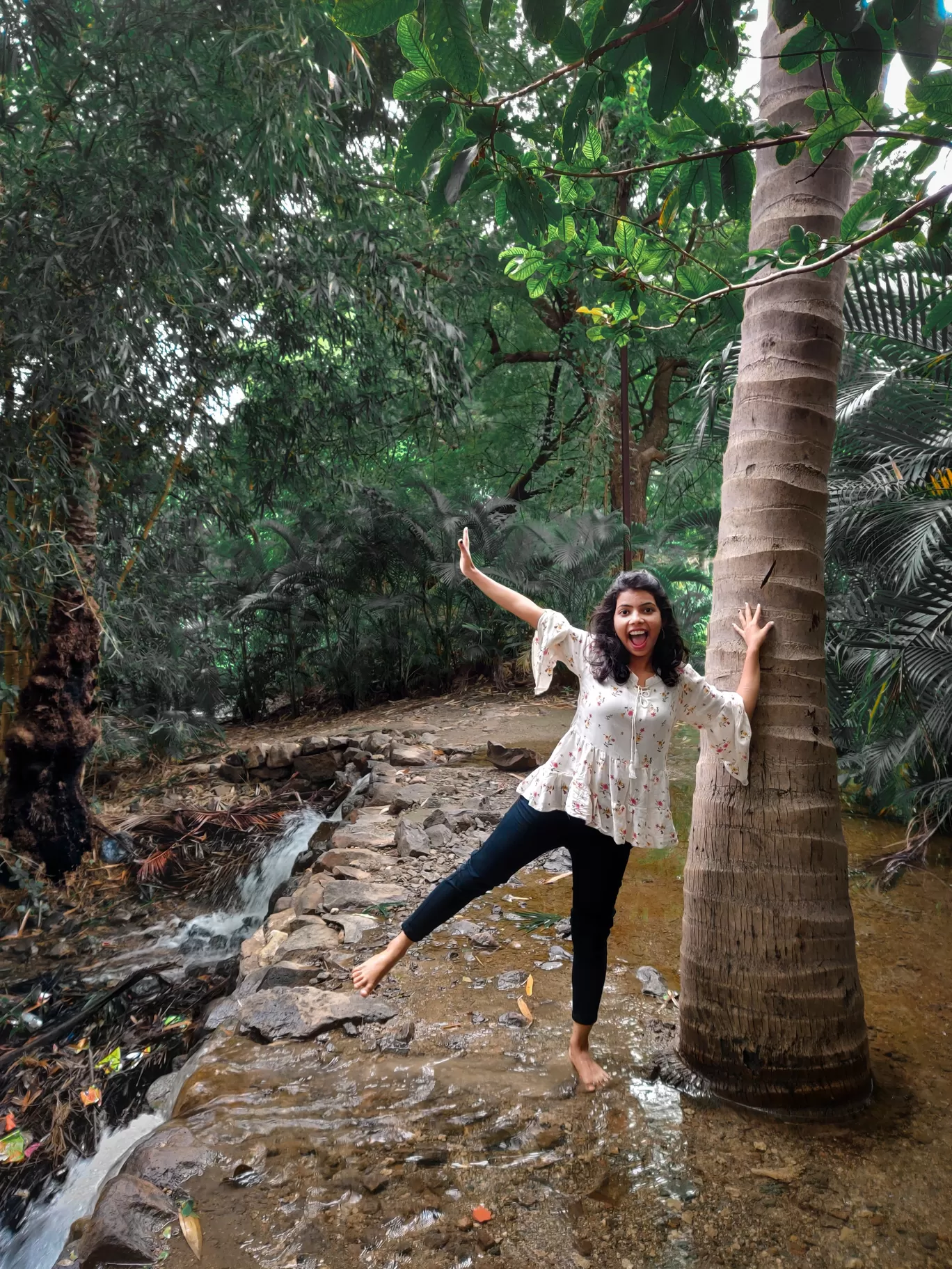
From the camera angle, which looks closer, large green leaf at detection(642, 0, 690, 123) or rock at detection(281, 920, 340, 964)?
large green leaf at detection(642, 0, 690, 123)

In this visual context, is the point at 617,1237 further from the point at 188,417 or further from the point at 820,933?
the point at 188,417

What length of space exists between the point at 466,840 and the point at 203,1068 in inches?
90.1

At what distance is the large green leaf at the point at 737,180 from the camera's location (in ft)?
4.78

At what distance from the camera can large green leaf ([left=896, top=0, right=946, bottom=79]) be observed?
3.22 ft

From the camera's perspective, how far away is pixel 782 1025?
7.02 ft

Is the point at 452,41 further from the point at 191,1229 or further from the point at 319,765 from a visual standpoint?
the point at 319,765

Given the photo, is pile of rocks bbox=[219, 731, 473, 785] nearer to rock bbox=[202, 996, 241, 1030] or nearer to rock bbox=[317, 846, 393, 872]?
rock bbox=[317, 846, 393, 872]

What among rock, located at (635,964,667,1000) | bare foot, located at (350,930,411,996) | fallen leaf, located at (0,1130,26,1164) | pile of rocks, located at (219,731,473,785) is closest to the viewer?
bare foot, located at (350,930,411,996)

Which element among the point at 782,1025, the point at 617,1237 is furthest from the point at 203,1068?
the point at 782,1025

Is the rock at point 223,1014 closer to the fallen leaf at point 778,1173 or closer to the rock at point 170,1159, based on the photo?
the rock at point 170,1159

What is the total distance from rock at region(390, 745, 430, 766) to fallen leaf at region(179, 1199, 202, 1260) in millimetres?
4713

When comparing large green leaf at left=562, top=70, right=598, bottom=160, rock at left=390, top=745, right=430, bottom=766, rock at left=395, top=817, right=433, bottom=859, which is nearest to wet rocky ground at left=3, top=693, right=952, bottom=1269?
rock at left=395, top=817, right=433, bottom=859

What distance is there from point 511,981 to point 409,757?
3636 millimetres

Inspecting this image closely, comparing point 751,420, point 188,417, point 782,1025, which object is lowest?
point 782,1025
